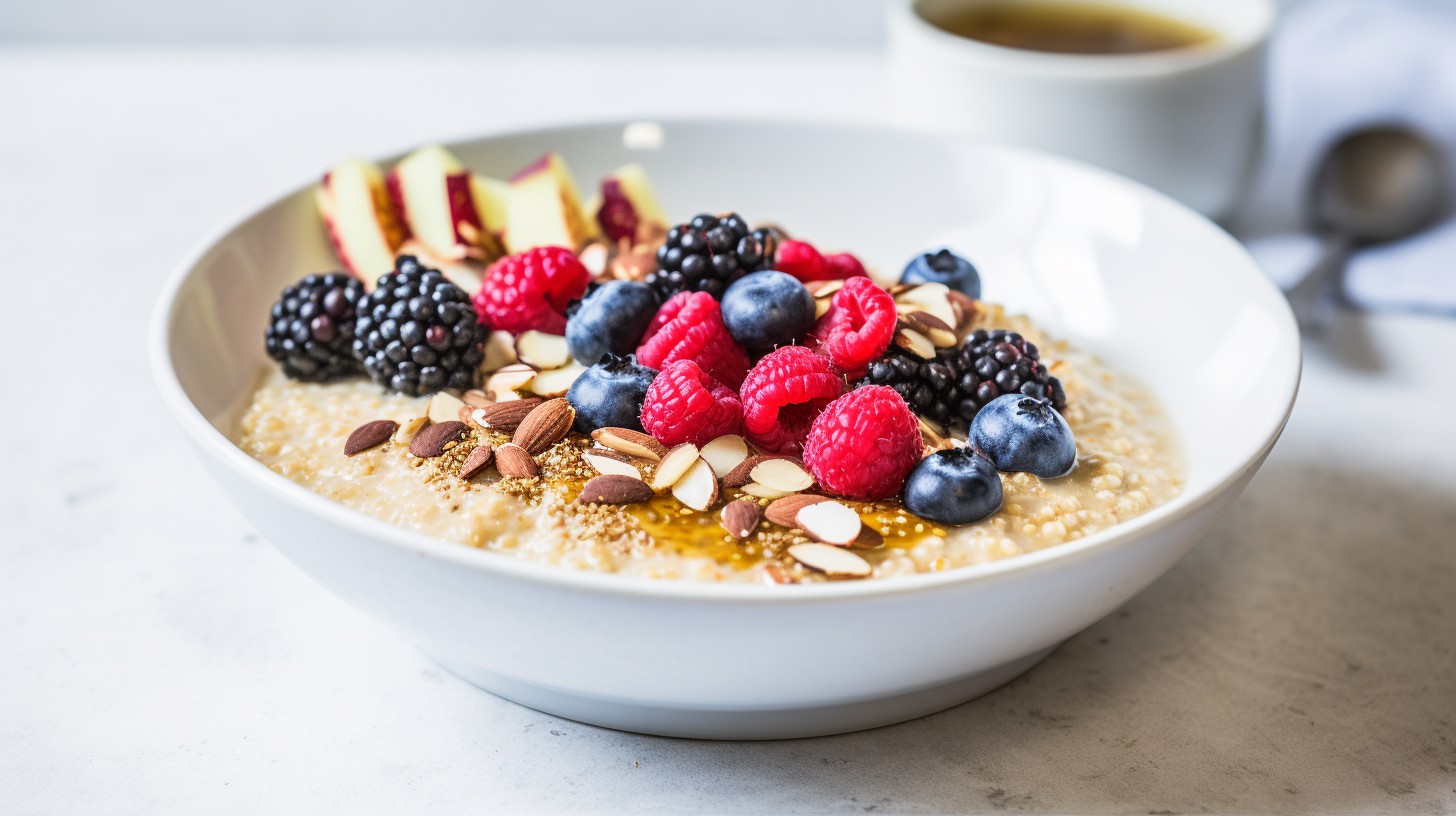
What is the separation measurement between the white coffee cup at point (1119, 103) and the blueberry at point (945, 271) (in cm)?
50

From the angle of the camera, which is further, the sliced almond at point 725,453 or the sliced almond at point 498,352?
the sliced almond at point 498,352

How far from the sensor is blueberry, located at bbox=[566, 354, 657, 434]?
1.38 meters

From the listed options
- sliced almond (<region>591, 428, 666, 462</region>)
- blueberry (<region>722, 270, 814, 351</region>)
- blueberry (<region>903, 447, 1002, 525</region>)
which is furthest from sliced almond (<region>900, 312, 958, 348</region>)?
sliced almond (<region>591, 428, 666, 462</region>)

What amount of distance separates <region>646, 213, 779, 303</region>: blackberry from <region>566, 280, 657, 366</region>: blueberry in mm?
52

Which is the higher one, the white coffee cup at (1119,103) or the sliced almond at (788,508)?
the white coffee cup at (1119,103)

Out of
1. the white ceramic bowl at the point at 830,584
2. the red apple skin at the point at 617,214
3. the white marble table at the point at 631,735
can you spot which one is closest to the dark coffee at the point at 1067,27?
the white ceramic bowl at the point at 830,584

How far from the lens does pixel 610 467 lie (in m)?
1.31

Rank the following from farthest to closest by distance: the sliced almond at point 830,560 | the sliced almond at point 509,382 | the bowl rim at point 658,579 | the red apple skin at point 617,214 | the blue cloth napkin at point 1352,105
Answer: the blue cloth napkin at point 1352,105
the red apple skin at point 617,214
the sliced almond at point 509,382
the sliced almond at point 830,560
the bowl rim at point 658,579

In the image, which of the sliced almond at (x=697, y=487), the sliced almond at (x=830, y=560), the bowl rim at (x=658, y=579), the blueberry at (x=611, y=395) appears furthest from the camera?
the blueberry at (x=611, y=395)

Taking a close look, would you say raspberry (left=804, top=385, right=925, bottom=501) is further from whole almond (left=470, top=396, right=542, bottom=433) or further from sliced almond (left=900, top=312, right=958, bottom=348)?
whole almond (left=470, top=396, right=542, bottom=433)

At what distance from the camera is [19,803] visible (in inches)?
45.6

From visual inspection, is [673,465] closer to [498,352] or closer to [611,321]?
[611,321]

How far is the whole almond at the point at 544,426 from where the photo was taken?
1.36 metres

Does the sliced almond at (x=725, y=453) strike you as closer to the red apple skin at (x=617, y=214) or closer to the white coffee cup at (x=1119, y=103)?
the red apple skin at (x=617, y=214)
